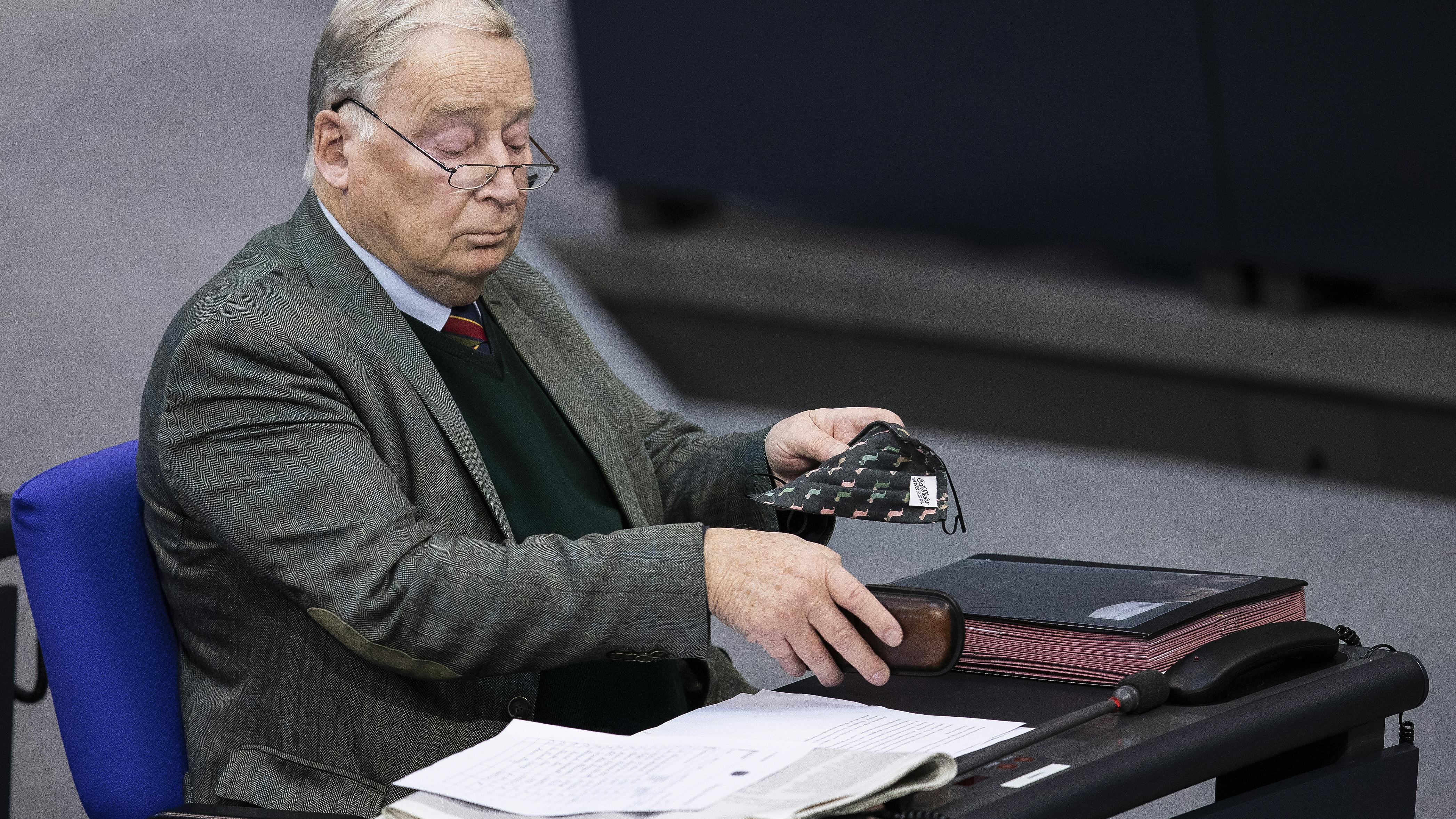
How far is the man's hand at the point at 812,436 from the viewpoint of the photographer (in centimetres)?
161

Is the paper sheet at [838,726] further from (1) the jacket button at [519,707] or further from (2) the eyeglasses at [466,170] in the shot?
(2) the eyeglasses at [466,170]

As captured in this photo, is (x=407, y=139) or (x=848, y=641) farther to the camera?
(x=407, y=139)

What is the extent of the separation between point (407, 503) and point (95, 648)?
12.8 inches

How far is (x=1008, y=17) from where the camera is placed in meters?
4.28

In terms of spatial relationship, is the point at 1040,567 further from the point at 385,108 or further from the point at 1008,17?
the point at 1008,17

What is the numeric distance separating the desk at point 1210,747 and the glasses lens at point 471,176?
536mm

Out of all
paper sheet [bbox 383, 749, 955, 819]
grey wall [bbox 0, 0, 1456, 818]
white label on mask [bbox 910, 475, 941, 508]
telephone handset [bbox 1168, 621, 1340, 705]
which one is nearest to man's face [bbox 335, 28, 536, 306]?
grey wall [bbox 0, 0, 1456, 818]

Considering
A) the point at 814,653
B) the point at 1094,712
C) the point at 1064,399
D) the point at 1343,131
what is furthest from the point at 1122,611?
the point at 1064,399

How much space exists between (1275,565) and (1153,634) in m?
2.30

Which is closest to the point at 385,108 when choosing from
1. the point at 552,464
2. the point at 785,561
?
the point at 552,464

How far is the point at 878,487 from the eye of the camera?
1467mm

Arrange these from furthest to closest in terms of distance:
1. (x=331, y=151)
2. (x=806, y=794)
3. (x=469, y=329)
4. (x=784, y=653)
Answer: (x=469, y=329) → (x=331, y=151) → (x=784, y=653) → (x=806, y=794)

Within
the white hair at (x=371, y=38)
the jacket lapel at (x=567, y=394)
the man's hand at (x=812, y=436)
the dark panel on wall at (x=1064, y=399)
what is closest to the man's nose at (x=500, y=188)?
the white hair at (x=371, y=38)

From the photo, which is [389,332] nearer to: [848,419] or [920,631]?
[848,419]
